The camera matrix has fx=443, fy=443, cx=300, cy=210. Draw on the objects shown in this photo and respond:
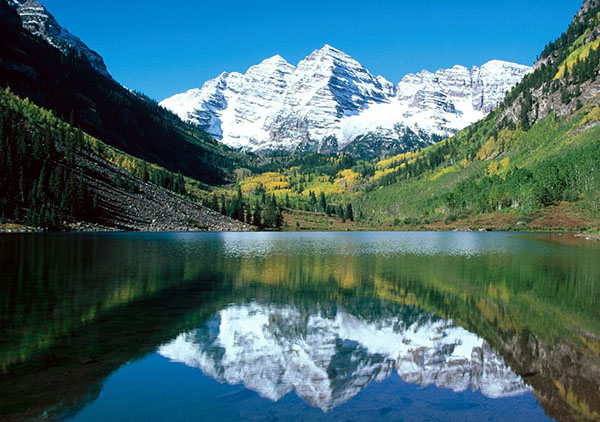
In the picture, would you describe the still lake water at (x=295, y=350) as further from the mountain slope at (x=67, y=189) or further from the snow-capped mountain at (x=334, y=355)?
the mountain slope at (x=67, y=189)

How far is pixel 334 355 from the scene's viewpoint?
1886cm

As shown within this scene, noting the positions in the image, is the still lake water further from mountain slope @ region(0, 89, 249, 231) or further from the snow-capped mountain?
mountain slope @ region(0, 89, 249, 231)

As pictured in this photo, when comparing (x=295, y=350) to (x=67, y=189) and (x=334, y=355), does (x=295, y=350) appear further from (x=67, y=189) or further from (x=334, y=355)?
(x=67, y=189)

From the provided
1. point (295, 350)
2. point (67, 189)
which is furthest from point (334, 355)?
point (67, 189)

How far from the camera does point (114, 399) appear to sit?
13812 millimetres

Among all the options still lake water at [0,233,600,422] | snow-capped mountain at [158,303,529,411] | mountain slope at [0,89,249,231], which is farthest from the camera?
mountain slope at [0,89,249,231]

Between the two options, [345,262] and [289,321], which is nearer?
[289,321]

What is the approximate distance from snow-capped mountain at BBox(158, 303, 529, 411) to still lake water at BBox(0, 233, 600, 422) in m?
0.08

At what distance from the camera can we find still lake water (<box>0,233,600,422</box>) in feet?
45.1

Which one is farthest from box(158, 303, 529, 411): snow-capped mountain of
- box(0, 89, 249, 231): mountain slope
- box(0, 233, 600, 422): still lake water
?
box(0, 89, 249, 231): mountain slope

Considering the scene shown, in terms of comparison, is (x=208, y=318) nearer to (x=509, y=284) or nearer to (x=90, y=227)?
(x=509, y=284)

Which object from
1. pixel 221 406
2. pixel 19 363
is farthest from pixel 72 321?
pixel 221 406

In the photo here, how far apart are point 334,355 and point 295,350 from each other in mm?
1791

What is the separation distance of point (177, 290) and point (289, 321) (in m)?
12.5
